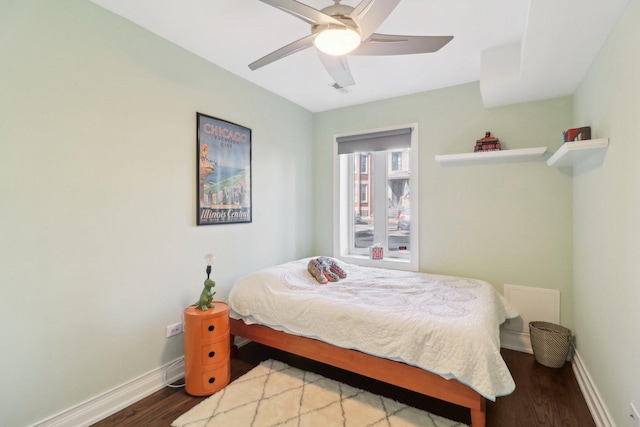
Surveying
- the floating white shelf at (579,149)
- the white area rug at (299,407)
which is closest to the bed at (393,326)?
the white area rug at (299,407)

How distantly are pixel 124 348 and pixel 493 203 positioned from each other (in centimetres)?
325

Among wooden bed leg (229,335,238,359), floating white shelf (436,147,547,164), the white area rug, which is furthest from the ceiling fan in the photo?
wooden bed leg (229,335,238,359)

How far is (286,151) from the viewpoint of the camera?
3438 millimetres

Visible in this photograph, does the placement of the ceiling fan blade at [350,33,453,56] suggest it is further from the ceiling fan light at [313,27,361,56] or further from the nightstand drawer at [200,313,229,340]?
the nightstand drawer at [200,313,229,340]

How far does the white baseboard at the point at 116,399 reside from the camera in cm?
171

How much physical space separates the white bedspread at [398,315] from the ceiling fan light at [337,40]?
1579mm

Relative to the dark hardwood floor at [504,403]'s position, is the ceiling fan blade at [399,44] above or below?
above

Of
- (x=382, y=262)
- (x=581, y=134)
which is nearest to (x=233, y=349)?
(x=382, y=262)

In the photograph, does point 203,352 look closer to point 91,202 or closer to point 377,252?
point 91,202

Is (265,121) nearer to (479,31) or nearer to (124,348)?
(479,31)

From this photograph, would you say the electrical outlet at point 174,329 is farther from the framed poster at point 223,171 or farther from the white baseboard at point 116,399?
the framed poster at point 223,171

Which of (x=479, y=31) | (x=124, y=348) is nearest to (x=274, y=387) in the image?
(x=124, y=348)

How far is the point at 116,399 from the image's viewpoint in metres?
1.91

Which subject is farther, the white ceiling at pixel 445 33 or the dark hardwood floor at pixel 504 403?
the dark hardwood floor at pixel 504 403
